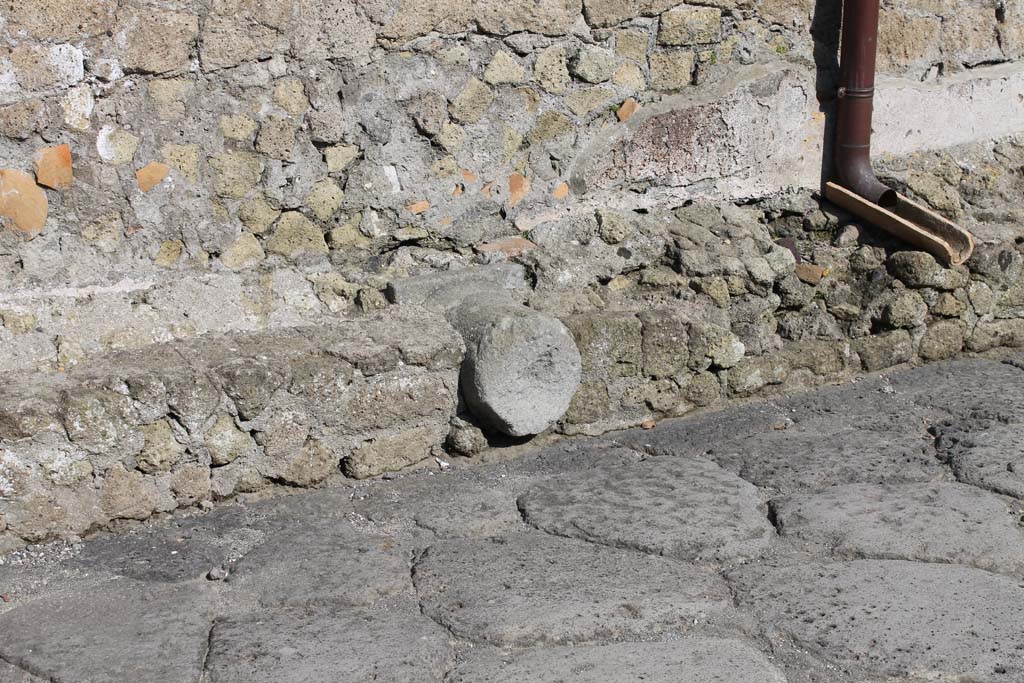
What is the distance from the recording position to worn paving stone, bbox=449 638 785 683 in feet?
7.13

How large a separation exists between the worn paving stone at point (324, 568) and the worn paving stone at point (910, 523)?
87 cm

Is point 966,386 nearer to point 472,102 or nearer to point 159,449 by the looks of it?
point 472,102

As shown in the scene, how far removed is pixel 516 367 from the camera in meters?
3.04

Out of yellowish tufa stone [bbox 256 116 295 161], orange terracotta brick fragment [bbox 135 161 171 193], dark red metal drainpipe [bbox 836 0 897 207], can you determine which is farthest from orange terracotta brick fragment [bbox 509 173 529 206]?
dark red metal drainpipe [bbox 836 0 897 207]

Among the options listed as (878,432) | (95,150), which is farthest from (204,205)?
(878,432)

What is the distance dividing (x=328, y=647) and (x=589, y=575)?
0.57m

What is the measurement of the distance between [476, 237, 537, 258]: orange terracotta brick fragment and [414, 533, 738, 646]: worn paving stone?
3.20 ft

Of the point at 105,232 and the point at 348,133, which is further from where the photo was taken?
the point at 348,133

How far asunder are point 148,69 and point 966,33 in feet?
8.71

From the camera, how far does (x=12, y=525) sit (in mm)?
2584

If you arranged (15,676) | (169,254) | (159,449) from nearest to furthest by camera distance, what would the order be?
(15,676), (159,449), (169,254)

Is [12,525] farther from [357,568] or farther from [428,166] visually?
[428,166]

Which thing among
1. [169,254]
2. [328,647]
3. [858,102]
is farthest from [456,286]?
[858,102]

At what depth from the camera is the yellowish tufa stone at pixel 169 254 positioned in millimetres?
3010
